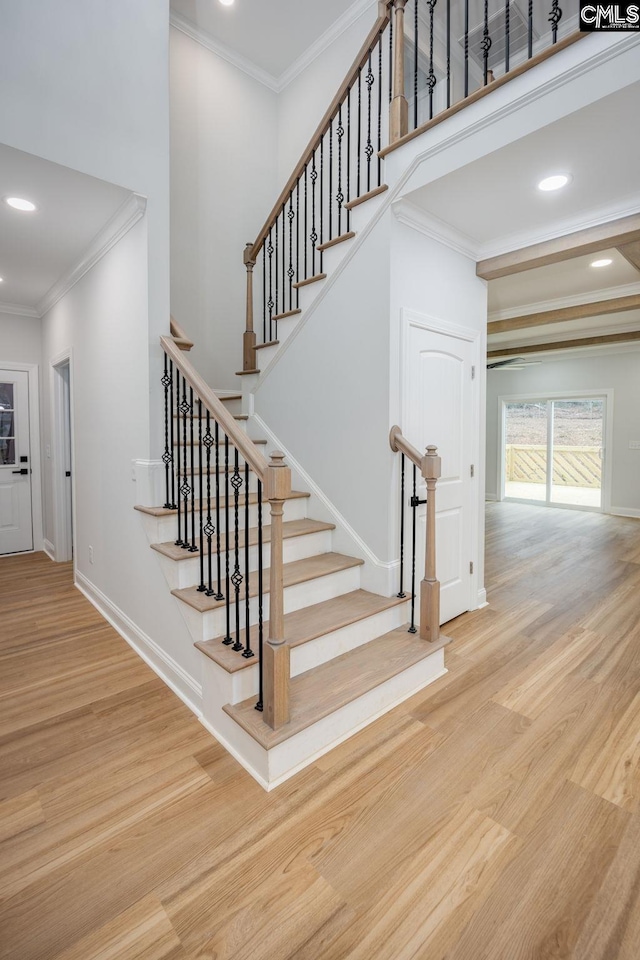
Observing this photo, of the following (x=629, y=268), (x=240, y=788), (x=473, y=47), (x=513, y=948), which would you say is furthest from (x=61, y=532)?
(x=473, y=47)

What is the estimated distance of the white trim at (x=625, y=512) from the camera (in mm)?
7575

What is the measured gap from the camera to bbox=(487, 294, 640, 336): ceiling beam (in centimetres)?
486

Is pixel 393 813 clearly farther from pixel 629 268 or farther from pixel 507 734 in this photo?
pixel 629 268

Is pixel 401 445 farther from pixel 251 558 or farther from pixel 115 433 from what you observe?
pixel 115 433

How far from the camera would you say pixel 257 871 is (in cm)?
149

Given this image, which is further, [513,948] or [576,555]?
[576,555]

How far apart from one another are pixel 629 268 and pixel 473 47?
3069 mm

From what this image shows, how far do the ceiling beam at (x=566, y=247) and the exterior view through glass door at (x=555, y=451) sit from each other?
590 centimetres

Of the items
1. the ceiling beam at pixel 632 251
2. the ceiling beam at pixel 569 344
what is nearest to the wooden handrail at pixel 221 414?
the ceiling beam at pixel 632 251

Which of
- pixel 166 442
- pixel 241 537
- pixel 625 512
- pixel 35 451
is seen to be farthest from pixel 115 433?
pixel 625 512

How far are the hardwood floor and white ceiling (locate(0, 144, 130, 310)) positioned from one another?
2.79 meters

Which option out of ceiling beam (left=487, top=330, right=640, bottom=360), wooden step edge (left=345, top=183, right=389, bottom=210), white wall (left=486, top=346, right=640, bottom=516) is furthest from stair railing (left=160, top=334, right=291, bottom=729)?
white wall (left=486, top=346, right=640, bottom=516)

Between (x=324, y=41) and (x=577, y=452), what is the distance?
7.31 meters

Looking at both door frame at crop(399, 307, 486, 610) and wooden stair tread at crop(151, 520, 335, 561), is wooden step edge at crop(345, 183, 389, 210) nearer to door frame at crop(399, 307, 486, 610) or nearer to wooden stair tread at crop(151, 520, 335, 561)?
door frame at crop(399, 307, 486, 610)
